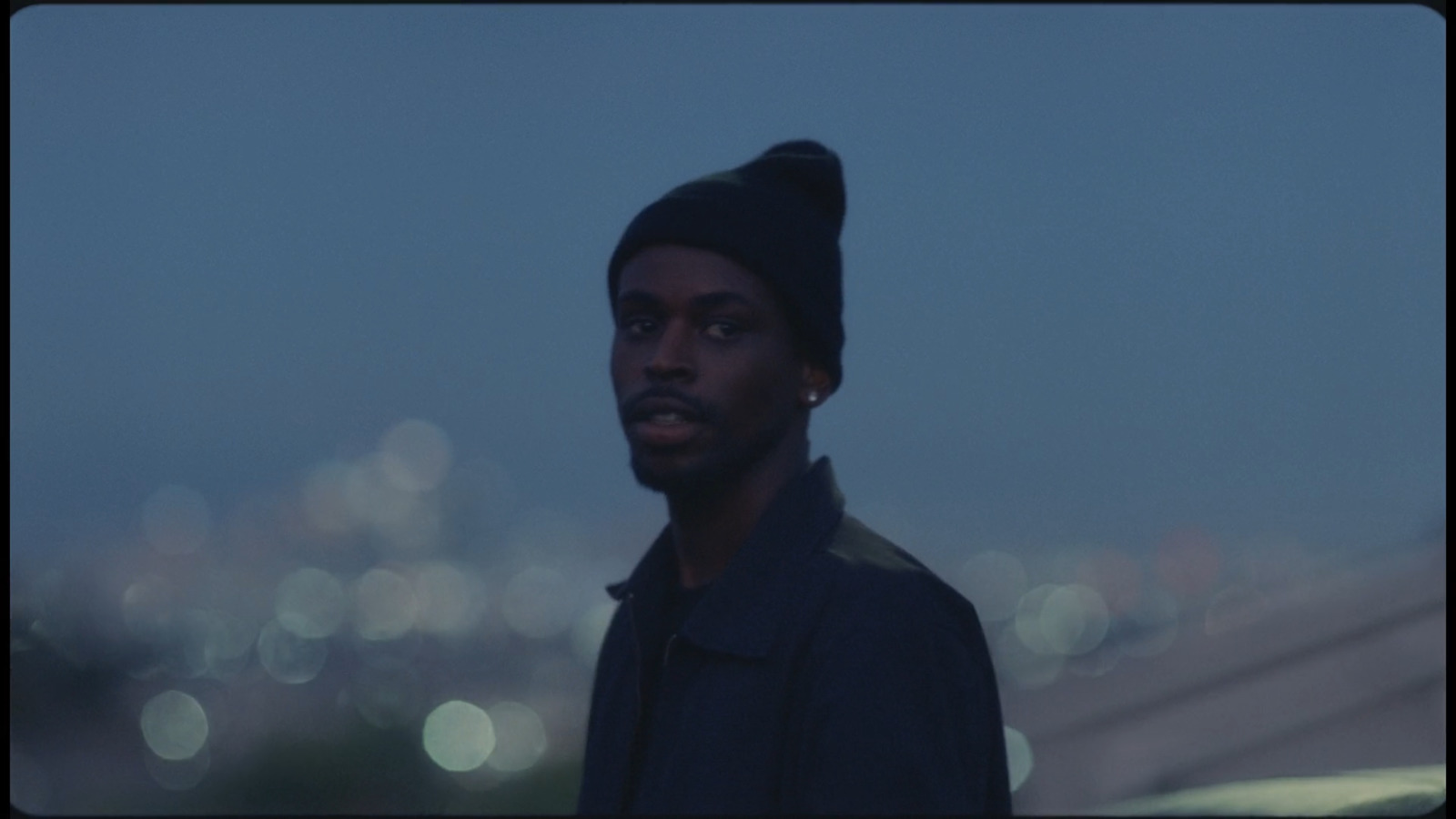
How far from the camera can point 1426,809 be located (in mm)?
4332

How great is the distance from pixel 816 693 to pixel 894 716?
0.16 meters

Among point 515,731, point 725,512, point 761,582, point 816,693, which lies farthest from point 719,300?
point 515,731

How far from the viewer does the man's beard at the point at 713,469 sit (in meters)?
3.75

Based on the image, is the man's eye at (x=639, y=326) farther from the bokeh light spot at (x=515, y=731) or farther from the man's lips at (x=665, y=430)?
the bokeh light spot at (x=515, y=731)

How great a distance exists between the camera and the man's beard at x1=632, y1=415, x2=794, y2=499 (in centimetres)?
375

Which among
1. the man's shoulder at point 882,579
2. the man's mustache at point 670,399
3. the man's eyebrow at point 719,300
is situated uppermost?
the man's eyebrow at point 719,300

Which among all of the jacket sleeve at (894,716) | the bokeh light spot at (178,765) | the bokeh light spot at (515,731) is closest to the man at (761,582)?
the jacket sleeve at (894,716)

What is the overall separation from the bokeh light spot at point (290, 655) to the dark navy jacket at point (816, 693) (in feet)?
185

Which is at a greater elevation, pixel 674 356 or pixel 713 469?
pixel 674 356

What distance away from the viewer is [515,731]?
152 ft

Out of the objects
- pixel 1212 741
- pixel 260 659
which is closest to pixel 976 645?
pixel 1212 741

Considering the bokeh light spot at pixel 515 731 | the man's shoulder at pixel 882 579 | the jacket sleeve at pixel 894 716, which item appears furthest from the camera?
the bokeh light spot at pixel 515 731

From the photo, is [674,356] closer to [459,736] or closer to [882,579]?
[882,579]

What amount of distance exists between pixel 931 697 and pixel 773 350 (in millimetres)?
783
